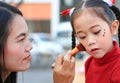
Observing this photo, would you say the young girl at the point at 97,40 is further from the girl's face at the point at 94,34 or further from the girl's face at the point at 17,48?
the girl's face at the point at 17,48

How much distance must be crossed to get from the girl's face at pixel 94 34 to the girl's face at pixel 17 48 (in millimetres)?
256

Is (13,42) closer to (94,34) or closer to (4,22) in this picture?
(4,22)

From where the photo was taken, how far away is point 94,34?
1.68 meters

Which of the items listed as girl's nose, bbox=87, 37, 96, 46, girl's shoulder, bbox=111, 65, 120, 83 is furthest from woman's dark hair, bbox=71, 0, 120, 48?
girl's shoulder, bbox=111, 65, 120, 83

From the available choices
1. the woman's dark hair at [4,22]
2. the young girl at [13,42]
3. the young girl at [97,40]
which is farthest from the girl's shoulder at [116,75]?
the woman's dark hair at [4,22]

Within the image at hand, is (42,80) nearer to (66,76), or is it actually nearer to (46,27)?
(66,76)

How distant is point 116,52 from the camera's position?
175 centimetres

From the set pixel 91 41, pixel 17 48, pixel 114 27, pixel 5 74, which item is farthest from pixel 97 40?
pixel 5 74

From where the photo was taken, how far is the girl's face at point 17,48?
169 centimetres

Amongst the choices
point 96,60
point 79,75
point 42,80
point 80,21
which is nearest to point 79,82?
point 79,75

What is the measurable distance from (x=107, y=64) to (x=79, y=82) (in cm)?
44

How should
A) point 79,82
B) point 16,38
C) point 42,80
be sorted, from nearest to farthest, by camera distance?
point 16,38 → point 79,82 → point 42,80

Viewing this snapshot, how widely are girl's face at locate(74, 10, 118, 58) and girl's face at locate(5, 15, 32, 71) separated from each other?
10.1 inches

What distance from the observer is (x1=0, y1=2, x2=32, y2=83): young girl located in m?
1.69
